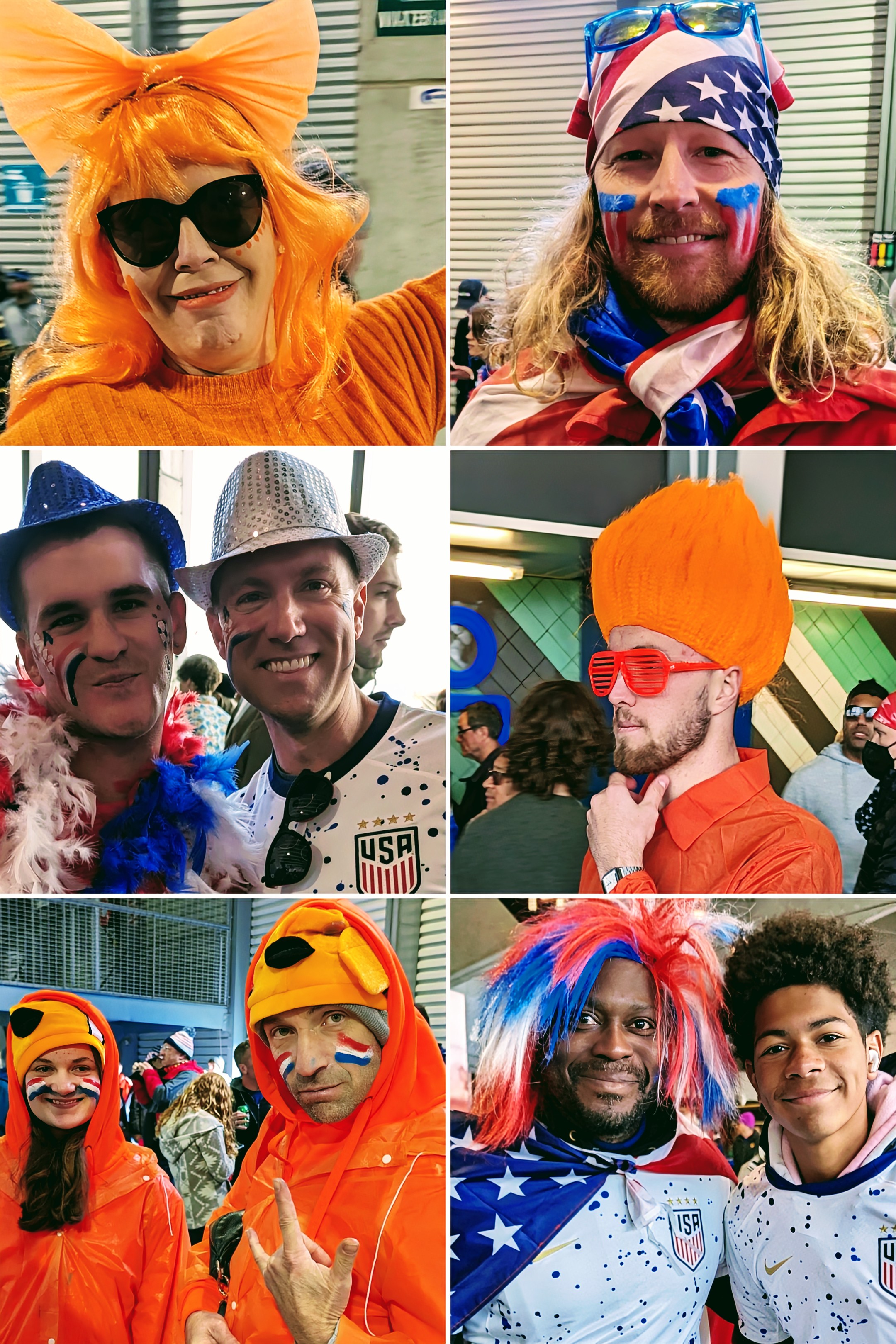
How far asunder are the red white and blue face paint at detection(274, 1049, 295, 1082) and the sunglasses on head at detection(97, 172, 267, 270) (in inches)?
60.3

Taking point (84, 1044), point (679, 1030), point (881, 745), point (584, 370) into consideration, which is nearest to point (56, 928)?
point (84, 1044)

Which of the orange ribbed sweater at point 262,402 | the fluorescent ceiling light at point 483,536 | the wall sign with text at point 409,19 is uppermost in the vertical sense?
the wall sign with text at point 409,19

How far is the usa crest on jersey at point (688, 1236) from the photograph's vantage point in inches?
95.7

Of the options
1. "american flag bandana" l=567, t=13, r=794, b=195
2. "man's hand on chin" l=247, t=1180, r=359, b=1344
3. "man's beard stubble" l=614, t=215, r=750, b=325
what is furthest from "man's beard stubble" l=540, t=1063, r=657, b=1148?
"american flag bandana" l=567, t=13, r=794, b=195

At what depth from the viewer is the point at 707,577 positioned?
8.14 ft

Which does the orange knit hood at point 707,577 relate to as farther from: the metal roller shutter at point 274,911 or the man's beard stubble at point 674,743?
the metal roller shutter at point 274,911

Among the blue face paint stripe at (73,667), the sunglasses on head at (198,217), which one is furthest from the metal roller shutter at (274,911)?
the sunglasses on head at (198,217)

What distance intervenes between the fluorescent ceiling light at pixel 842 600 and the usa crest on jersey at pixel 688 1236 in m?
1.21

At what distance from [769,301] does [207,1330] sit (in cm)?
223

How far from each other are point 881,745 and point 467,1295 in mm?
1343

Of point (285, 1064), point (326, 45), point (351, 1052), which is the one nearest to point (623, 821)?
point (351, 1052)

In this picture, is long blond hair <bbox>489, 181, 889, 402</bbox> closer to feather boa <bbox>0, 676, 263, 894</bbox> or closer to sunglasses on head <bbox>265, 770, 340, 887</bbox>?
sunglasses on head <bbox>265, 770, 340, 887</bbox>

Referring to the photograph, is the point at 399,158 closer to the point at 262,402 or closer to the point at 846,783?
the point at 262,402

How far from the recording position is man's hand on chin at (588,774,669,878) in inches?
97.8
